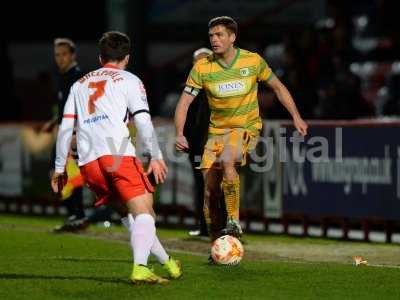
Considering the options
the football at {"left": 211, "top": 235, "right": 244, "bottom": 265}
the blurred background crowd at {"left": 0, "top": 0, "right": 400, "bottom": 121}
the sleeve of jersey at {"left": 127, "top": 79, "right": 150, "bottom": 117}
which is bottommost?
the football at {"left": 211, "top": 235, "right": 244, "bottom": 265}

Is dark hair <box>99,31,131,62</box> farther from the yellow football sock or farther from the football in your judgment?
the yellow football sock

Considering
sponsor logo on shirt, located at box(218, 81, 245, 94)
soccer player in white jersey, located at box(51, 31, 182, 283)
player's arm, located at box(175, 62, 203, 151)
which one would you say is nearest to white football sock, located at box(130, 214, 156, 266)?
soccer player in white jersey, located at box(51, 31, 182, 283)

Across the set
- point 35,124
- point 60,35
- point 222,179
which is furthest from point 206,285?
point 60,35

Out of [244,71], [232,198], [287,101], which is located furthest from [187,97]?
[232,198]

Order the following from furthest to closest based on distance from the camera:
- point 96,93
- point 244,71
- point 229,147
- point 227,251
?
point 229,147, point 244,71, point 227,251, point 96,93

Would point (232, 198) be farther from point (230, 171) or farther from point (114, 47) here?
point (114, 47)

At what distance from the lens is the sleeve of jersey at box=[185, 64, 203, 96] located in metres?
13.7

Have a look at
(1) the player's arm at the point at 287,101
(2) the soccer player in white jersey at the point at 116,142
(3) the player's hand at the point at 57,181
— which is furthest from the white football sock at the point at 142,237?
(1) the player's arm at the point at 287,101

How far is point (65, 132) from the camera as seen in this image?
37.4ft

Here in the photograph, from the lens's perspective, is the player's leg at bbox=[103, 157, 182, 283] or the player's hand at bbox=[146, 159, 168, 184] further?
the player's leg at bbox=[103, 157, 182, 283]

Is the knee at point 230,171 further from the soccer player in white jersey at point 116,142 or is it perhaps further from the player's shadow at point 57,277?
the soccer player in white jersey at point 116,142

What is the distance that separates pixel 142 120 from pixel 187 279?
1540mm

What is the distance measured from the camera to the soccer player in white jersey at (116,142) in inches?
437

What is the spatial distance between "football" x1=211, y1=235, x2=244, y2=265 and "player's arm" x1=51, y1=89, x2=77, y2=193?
1944 mm
